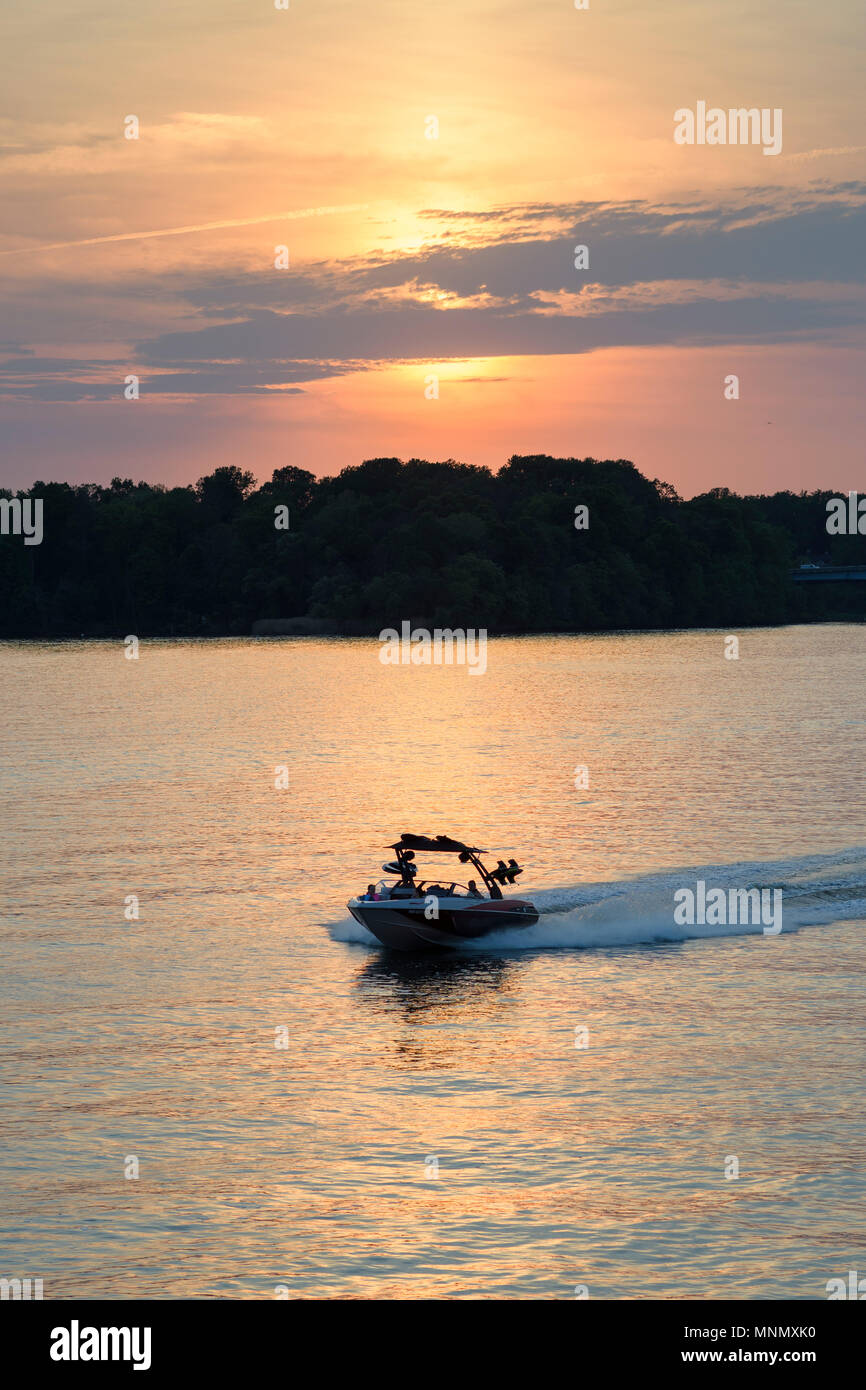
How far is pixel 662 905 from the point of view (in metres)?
55.8

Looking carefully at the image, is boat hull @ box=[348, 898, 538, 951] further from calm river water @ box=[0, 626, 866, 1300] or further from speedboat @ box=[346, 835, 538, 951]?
calm river water @ box=[0, 626, 866, 1300]

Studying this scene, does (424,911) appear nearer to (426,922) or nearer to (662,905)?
(426,922)

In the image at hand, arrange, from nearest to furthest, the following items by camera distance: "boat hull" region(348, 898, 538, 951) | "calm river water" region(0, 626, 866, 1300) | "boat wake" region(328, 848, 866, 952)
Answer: "calm river water" region(0, 626, 866, 1300)
"boat hull" region(348, 898, 538, 951)
"boat wake" region(328, 848, 866, 952)

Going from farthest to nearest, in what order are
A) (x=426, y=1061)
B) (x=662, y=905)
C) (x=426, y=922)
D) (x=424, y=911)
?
1. (x=662, y=905)
2. (x=426, y=922)
3. (x=424, y=911)
4. (x=426, y=1061)

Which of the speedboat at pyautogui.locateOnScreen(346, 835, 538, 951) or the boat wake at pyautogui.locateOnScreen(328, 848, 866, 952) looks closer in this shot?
the speedboat at pyautogui.locateOnScreen(346, 835, 538, 951)

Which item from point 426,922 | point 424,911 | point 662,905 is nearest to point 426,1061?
point 424,911

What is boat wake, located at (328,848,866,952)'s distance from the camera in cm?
5109

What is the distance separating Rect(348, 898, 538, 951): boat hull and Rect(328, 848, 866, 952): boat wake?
50 cm

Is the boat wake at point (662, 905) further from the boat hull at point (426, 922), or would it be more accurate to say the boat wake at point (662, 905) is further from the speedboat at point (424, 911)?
the speedboat at point (424, 911)

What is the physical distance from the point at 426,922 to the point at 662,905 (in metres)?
11.7

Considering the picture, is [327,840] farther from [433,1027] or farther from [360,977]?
[433,1027]

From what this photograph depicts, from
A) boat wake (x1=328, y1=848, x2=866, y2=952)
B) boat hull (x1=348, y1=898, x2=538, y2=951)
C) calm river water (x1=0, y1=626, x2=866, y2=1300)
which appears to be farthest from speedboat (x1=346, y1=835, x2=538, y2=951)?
calm river water (x1=0, y1=626, x2=866, y2=1300)

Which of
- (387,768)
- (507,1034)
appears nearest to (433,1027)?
(507,1034)
